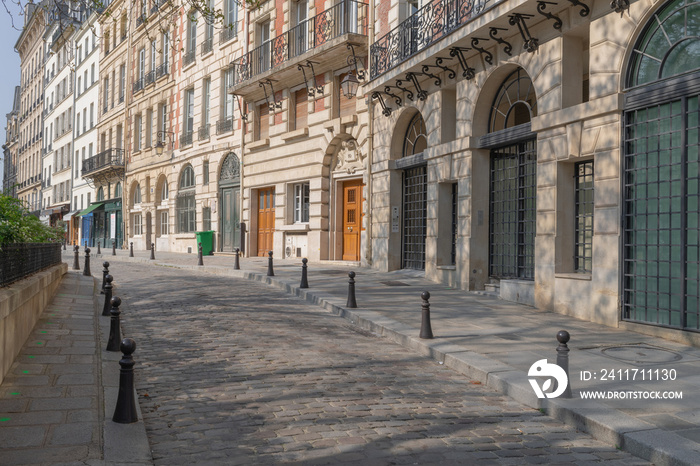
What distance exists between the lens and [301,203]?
2152 cm

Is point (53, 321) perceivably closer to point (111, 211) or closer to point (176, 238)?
point (176, 238)

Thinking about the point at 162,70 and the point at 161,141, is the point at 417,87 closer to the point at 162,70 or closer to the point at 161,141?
the point at 161,141

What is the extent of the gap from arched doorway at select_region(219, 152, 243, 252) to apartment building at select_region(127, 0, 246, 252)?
0.04 meters

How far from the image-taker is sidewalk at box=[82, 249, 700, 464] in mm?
4289

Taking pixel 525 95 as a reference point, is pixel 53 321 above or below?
below

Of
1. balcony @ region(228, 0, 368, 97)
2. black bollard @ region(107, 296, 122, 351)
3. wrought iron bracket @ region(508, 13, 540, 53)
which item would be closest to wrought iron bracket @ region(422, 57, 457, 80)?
wrought iron bracket @ region(508, 13, 540, 53)

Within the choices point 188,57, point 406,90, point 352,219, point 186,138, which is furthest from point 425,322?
point 188,57

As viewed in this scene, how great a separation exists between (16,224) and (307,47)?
14.2 metres

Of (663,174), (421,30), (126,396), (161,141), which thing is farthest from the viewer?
(161,141)

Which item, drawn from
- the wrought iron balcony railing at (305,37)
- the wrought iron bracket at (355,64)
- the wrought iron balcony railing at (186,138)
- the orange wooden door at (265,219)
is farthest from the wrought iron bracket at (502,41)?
the wrought iron balcony railing at (186,138)

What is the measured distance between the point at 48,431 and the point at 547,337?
19.1ft

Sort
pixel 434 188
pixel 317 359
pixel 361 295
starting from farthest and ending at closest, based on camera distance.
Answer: pixel 434 188 → pixel 361 295 → pixel 317 359

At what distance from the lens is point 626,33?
864 cm

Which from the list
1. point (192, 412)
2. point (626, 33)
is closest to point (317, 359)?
point (192, 412)
